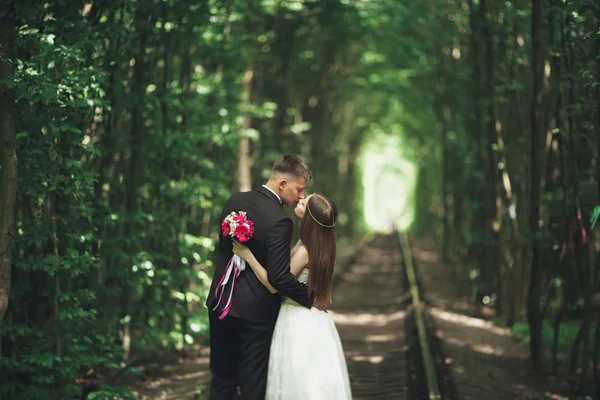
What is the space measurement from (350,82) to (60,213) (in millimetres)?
23582

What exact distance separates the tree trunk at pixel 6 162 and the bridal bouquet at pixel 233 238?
175 cm

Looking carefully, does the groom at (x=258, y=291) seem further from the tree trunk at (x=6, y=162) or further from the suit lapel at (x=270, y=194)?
the tree trunk at (x=6, y=162)

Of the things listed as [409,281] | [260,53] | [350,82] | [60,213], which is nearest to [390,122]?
[350,82]

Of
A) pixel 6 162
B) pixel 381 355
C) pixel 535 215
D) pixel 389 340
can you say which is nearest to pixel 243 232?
pixel 6 162

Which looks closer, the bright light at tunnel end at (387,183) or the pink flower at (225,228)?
the pink flower at (225,228)

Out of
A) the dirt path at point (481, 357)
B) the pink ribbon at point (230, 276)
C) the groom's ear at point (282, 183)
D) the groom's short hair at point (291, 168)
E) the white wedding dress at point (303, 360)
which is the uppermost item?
the groom's short hair at point (291, 168)

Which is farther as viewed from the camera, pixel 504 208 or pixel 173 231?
pixel 504 208

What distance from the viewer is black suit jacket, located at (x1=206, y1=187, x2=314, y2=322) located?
18.0 feet

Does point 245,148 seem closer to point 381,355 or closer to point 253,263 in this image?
point 381,355

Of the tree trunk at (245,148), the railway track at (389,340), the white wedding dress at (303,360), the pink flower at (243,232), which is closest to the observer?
the pink flower at (243,232)

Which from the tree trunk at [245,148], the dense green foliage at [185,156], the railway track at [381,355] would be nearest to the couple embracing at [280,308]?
the dense green foliage at [185,156]

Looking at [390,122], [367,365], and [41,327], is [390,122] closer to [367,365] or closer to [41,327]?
[367,365]

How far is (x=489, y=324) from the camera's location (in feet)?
51.9

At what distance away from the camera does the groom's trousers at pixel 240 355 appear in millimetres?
5719
